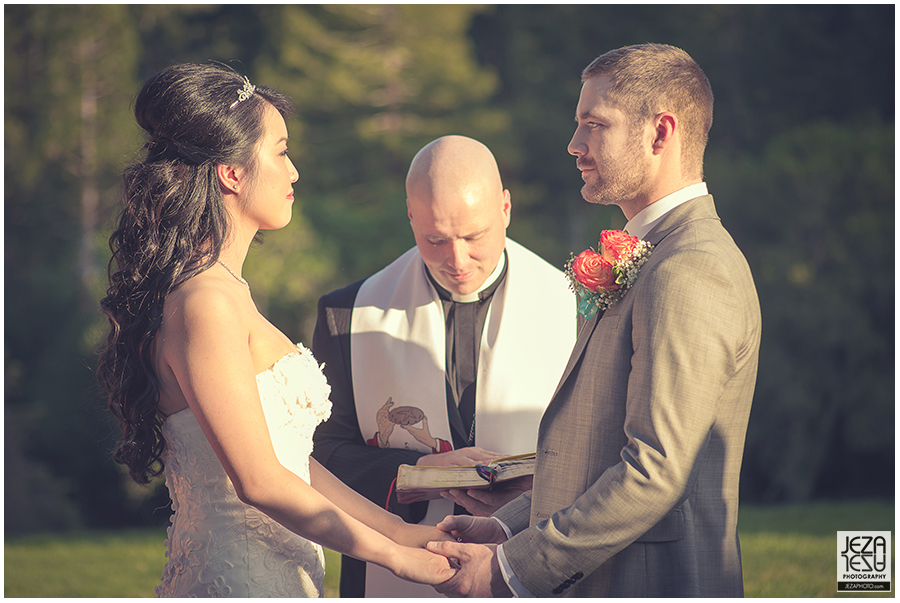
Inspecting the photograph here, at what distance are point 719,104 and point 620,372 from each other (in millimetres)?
17226

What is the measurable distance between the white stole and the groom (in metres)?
1.15

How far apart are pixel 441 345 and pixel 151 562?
13.9 ft

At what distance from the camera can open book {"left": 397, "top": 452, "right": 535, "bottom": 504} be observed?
3061 millimetres

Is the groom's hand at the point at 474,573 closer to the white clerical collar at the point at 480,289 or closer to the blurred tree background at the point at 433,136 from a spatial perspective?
the white clerical collar at the point at 480,289

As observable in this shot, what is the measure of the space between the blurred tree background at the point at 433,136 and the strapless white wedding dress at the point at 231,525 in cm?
769

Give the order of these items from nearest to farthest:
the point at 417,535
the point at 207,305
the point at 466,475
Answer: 1. the point at 207,305
2. the point at 417,535
3. the point at 466,475

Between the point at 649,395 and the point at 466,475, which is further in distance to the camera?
the point at 466,475

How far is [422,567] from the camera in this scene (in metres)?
2.62

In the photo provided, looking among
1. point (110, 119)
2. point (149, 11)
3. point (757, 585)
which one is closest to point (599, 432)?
point (757, 585)

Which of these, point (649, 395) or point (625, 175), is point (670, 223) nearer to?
point (625, 175)

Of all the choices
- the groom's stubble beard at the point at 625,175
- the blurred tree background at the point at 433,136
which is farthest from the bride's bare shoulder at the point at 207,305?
the blurred tree background at the point at 433,136

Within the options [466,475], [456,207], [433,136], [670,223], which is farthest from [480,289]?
[433,136]

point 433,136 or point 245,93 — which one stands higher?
point 433,136

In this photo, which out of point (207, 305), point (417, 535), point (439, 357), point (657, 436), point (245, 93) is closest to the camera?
point (657, 436)
